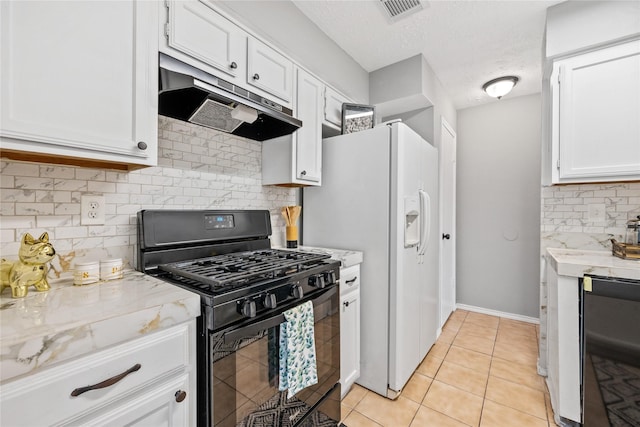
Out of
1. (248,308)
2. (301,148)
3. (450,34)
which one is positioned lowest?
(248,308)

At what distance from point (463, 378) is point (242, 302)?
198 cm

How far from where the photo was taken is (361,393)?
1.95 m

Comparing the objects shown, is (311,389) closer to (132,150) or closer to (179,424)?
(179,424)

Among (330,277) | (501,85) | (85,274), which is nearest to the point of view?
(85,274)

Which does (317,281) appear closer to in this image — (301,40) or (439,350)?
(301,40)

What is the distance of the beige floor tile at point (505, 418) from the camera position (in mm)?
1667

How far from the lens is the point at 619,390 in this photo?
141 centimetres

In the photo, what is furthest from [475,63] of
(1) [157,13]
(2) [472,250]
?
(1) [157,13]

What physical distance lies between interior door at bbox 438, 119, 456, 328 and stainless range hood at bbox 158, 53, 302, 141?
208 centimetres

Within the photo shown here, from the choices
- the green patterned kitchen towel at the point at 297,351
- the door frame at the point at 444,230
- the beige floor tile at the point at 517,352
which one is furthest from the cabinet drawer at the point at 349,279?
the beige floor tile at the point at 517,352

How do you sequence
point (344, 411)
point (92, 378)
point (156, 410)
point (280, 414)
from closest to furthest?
point (92, 378)
point (156, 410)
point (280, 414)
point (344, 411)

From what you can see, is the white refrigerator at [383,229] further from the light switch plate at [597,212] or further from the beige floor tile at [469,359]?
the light switch plate at [597,212]

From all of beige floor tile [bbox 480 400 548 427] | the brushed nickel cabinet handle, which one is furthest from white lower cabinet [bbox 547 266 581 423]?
the brushed nickel cabinet handle

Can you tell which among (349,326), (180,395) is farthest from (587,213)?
(180,395)
